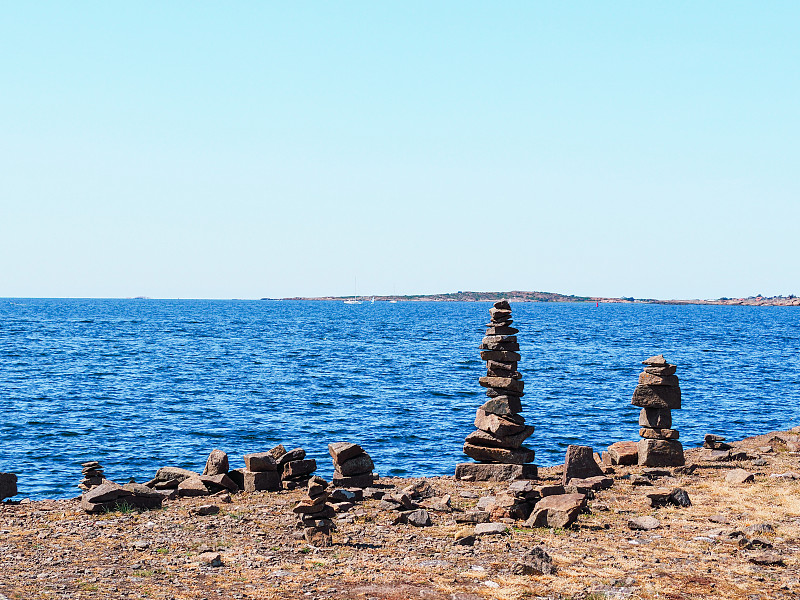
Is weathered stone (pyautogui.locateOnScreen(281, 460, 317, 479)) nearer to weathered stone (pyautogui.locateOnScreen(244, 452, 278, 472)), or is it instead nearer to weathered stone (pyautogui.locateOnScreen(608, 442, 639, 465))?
weathered stone (pyautogui.locateOnScreen(244, 452, 278, 472))

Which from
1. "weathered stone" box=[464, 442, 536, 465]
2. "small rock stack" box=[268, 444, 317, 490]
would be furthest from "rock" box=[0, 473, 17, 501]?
"weathered stone" box=[464, 442, 536, 465]

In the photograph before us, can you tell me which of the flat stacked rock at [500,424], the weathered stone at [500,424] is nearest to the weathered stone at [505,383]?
the flat stacked rock at [500,424]

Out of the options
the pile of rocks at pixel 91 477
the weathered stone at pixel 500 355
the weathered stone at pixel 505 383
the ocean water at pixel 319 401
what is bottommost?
the ocean water at pixel 319 401

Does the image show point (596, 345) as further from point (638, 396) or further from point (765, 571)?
point (765, 571)

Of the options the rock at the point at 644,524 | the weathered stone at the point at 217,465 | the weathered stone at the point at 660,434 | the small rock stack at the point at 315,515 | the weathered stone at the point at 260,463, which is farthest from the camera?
the weathered stone at the point at 660,434

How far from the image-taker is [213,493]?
2347 centimetres

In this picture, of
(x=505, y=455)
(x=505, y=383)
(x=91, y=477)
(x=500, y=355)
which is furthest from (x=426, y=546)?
(x=91, y=477)

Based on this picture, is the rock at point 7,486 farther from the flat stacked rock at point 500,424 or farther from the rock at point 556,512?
the rock at point 556,512

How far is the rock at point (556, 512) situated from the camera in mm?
18422

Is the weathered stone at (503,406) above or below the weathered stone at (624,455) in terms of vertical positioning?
above

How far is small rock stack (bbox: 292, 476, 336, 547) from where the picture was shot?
1781 cm

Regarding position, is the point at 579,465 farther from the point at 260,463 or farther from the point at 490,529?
the point at 260,463

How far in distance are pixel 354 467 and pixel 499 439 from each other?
16.9 feet

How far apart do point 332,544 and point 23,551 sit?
6714mm
